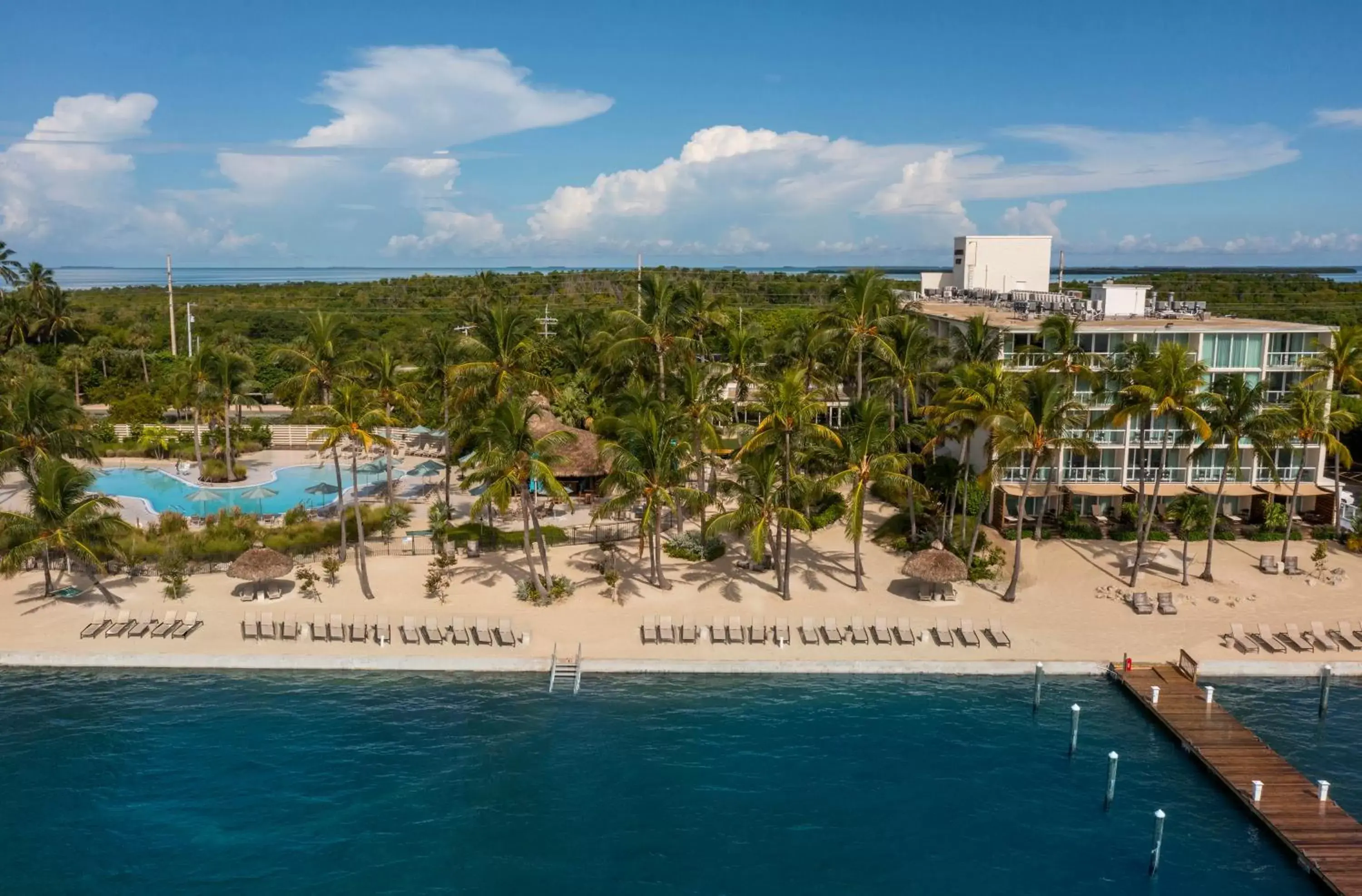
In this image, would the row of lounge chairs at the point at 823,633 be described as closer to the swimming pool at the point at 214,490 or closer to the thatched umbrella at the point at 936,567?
the thatched umbrella at the point at 936,567

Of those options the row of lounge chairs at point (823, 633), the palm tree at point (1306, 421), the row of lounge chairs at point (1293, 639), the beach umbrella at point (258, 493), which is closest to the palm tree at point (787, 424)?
the row of lounge chairs at point (823, 633)

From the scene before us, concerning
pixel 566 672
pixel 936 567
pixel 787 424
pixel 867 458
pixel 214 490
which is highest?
pixel 787 424

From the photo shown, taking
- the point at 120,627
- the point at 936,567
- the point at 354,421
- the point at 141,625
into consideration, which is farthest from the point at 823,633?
the point at 120,627

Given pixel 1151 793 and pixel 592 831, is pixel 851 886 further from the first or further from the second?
pixel 1151 793

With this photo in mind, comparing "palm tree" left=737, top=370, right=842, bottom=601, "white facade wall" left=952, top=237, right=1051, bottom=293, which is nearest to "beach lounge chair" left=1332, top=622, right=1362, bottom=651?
"palm tree" left=737, top=370, right=842, bottom=601

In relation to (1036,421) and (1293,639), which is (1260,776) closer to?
(1293,639)

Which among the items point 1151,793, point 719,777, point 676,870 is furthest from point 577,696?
point 1151,793
